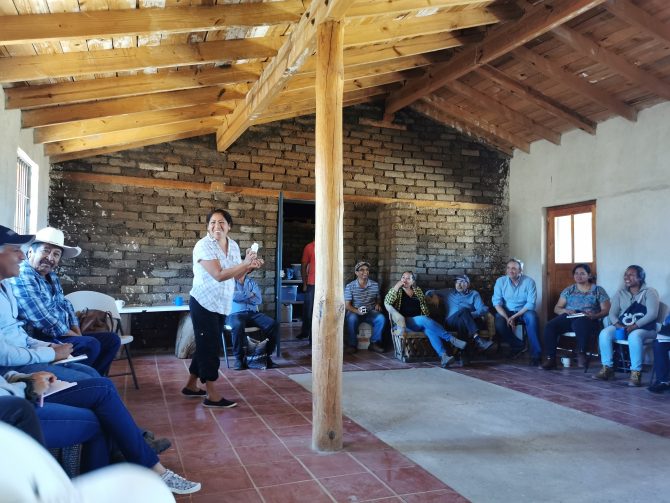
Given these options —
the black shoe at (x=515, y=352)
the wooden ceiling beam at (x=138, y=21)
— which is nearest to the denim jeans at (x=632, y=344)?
the black shoe at (x=515, y=352)

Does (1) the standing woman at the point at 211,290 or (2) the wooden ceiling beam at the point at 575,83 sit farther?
(2) the wooden ceiling beam at the point at 575,83

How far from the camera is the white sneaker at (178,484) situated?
2.48 m

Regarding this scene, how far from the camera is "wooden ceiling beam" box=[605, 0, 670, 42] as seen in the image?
15.2 ft

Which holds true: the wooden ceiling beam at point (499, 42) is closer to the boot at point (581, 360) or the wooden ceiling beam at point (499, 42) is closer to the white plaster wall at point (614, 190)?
the white plaster wall at point (614, 190)

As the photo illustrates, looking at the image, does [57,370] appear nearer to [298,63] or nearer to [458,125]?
[298,63]

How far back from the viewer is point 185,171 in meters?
6.80

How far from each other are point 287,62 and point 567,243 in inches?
193

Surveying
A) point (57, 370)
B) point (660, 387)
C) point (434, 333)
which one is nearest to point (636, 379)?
point (660, 387)

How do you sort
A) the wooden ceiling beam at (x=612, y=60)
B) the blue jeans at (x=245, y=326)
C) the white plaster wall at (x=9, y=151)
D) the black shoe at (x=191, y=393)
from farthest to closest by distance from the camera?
1. the blue jeans at (x=245, y=326)
2. the wooden ceiling beam at (x=612, y=60)
3. the black shoe at (x=191, y=393)
4. the white plaster wall at (x=9, y=151)

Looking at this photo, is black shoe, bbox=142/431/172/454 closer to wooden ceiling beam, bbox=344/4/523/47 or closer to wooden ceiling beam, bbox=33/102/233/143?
→ wooden ceiling beam, bbox=344/4/523/47

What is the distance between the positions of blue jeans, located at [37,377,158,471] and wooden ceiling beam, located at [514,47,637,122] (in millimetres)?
5496

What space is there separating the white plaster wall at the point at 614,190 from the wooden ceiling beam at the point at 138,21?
4.49 metres

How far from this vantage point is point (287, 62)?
13.8ft

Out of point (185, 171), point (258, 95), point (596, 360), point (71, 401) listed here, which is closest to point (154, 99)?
point (258, 95)
